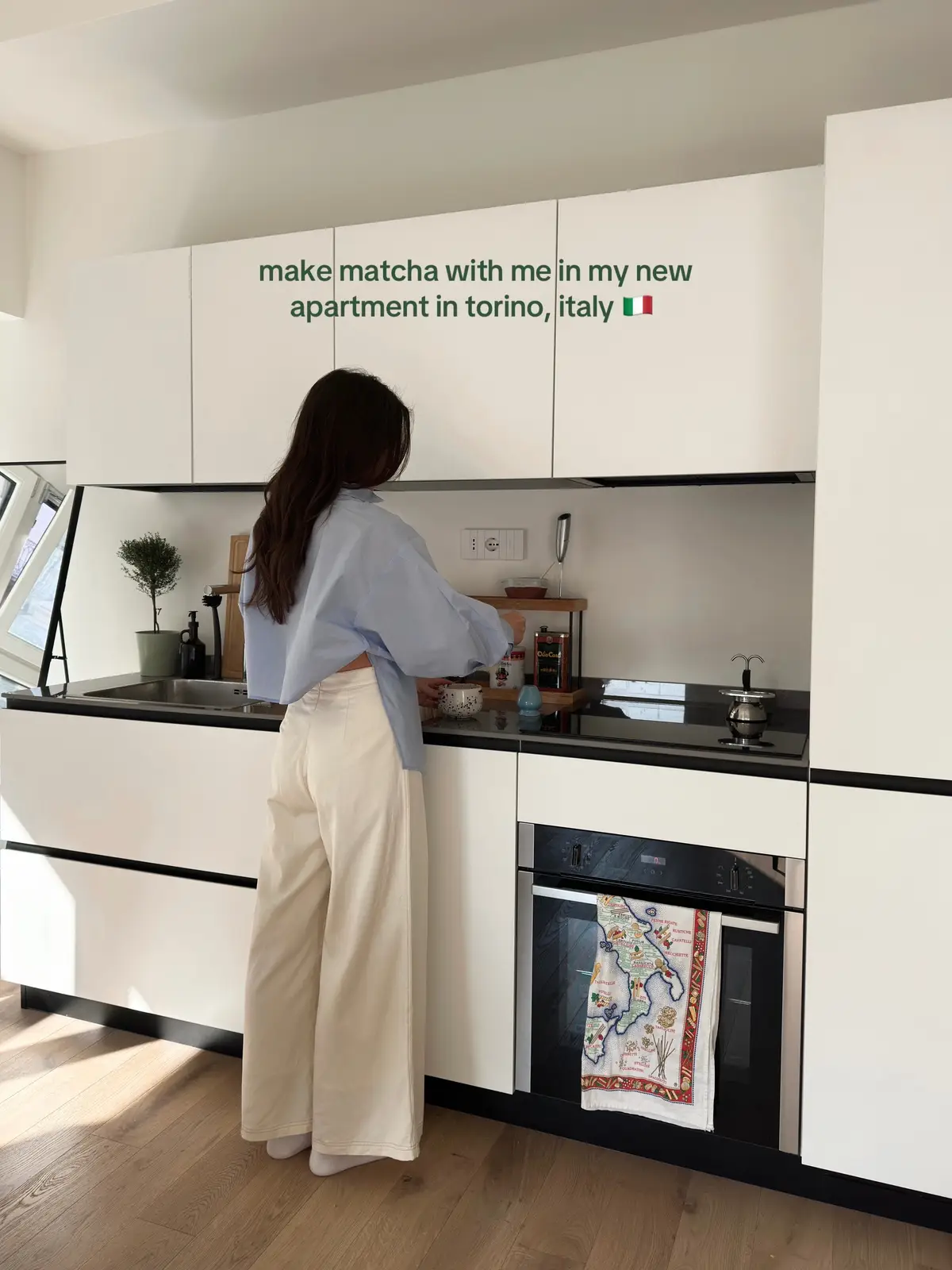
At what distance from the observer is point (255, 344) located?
8.31 ft

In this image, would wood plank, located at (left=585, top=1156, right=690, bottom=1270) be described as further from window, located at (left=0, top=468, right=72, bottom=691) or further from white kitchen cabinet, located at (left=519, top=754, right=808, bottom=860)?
window, located at (left=0, top=468, right=72, bottom=691)

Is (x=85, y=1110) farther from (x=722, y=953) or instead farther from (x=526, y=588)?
(x=526, y=588)

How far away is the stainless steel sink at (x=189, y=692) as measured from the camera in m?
2.86

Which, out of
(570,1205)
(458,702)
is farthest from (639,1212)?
(458,702)

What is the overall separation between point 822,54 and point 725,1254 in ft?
8.34

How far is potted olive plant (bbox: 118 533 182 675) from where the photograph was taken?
2992mm

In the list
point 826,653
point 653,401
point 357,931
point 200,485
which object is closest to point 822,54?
point 653,401

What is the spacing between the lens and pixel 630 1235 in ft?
5.98

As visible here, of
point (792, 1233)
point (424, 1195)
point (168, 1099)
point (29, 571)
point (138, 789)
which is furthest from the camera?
point (29, 571)

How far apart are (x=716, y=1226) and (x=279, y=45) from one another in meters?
2.86

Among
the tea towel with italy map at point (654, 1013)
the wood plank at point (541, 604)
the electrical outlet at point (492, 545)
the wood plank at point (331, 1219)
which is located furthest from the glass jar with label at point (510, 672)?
the wood plank at point (331, 1219)

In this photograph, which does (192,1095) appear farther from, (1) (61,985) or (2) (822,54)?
(2) (822,54)

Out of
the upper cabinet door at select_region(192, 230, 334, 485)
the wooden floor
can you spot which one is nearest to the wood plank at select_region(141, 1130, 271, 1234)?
the wooden floor

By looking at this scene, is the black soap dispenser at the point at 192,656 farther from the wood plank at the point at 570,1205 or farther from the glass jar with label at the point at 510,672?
the wood plank at the point at 570,1205
